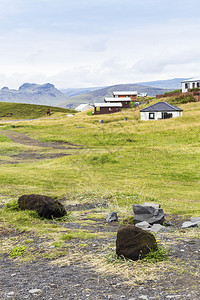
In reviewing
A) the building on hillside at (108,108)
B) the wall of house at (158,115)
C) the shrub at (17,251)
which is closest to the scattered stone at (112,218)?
the shrub at (17,251)

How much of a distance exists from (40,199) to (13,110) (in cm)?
16562

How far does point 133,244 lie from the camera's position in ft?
23.8

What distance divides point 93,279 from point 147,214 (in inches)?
188

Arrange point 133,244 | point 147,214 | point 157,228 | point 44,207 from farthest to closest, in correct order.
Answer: point 44,207, point 147,214, point 157,228, point 133,244

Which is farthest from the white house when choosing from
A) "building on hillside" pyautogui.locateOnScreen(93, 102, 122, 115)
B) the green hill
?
the green hill

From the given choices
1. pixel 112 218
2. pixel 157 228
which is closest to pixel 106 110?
pixel 112 218

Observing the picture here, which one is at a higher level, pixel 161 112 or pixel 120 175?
pixel 161 112

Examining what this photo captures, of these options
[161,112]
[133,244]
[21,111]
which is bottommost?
[133,244]

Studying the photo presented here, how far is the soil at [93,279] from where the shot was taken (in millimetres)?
5742

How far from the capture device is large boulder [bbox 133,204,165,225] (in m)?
10.8

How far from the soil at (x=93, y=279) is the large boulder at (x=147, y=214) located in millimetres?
2172

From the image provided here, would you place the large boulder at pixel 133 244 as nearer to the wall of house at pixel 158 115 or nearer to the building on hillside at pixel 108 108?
the wall of house at pixel 158 115

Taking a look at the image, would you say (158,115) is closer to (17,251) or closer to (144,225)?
(144,225)

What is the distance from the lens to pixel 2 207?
12773mm
